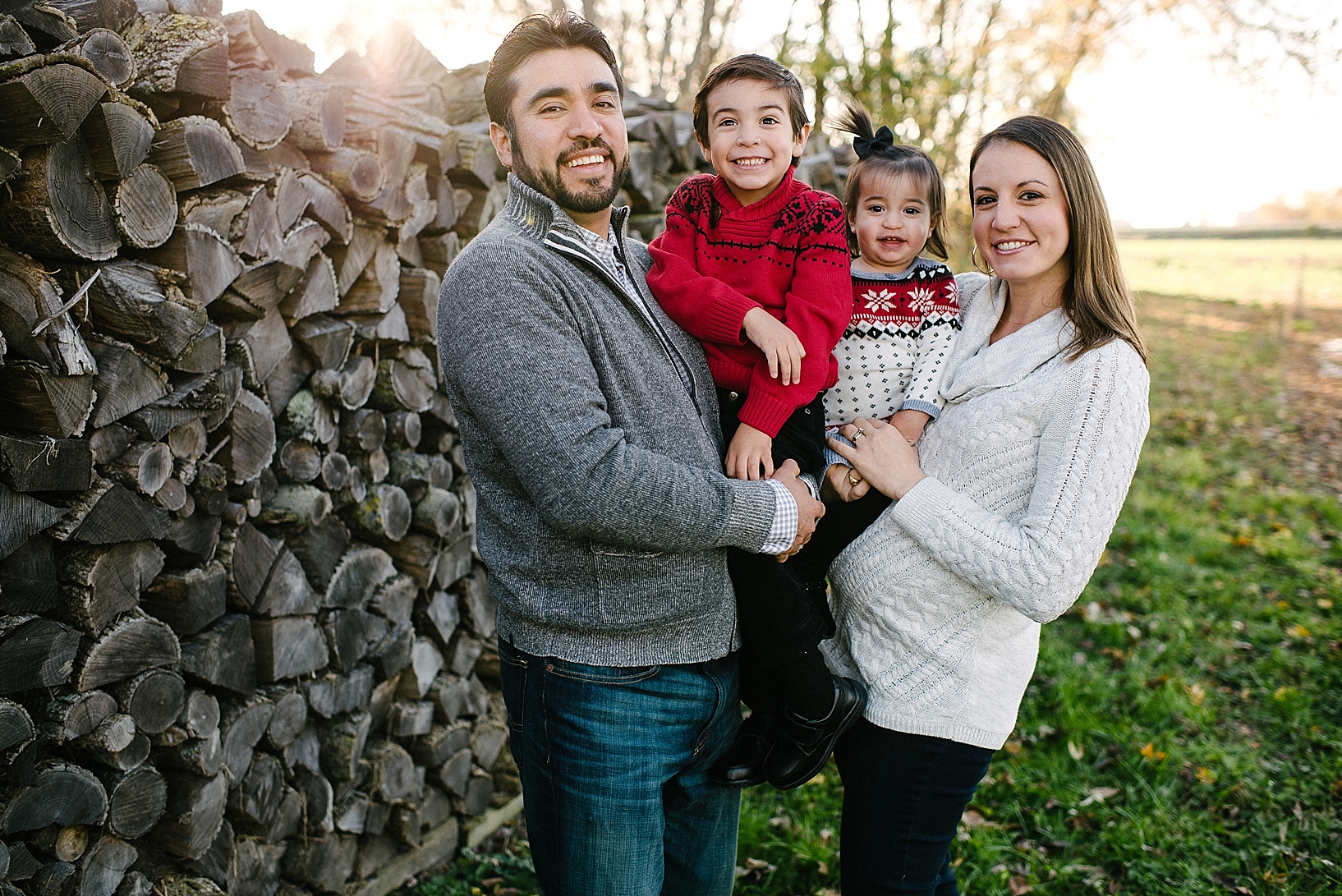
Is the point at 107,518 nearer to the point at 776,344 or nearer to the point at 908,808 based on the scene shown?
the point at 776,344

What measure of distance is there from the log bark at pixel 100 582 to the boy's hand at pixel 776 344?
1501mm

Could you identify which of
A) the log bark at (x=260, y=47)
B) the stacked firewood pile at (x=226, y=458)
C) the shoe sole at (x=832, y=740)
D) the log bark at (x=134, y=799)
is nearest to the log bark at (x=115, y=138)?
the stacked firewood pile at (x=226, y=458)

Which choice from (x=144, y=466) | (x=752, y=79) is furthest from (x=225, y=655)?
(x=752, y=79)

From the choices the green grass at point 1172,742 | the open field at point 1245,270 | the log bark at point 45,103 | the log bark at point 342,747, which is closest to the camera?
the log bark at point 45,103

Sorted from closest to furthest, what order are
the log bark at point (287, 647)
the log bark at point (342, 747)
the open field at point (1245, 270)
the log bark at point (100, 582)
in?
the log bark at point (100, 582) < the log bark at point (287, 647) < the log bark at point (342, 747) < the open field at point (1245, 270)

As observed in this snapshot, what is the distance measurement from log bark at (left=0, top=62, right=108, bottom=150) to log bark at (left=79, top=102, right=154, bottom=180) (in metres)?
0.05

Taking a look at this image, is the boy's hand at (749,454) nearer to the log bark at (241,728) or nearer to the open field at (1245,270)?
the log bark at (241,728)

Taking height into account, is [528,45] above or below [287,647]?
above

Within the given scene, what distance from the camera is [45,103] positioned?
1.56 metres

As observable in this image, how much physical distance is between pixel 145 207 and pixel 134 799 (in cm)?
138

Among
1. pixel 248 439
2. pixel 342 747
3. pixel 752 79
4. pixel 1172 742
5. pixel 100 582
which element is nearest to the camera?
pixel 100 582

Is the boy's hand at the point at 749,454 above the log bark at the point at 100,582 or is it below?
above

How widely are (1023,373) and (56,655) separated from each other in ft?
7.07

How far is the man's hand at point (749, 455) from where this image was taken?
186 centimetres
